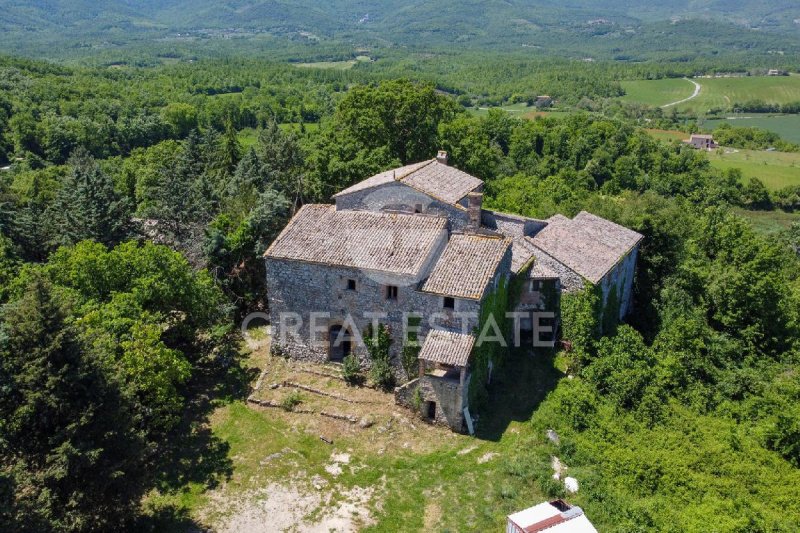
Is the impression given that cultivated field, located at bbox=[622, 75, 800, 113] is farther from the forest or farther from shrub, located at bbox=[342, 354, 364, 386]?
shrub, located at bbox=[342, 354, 364, 386]

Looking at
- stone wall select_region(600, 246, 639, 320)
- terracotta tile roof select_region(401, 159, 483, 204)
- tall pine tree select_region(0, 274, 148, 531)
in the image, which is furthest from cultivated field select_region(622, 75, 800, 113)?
tall pine tree select_region(0, 274, 148, 531)

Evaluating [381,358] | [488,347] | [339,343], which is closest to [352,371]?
[381,358]

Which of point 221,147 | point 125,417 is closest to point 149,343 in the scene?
point 125,417

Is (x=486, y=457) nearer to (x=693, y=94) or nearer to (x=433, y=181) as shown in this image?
(x=433, y=181)

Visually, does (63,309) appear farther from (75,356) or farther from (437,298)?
A: (437,298)

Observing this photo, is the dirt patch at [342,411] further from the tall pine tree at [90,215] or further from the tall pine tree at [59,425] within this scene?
the tall pine tree at [90,215]
